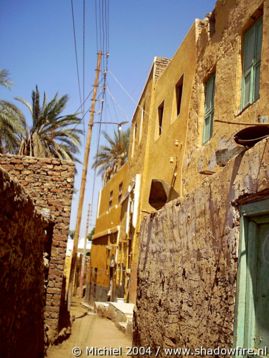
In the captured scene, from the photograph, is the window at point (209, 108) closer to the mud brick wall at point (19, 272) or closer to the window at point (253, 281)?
the mud brick wall at point (19, 272)

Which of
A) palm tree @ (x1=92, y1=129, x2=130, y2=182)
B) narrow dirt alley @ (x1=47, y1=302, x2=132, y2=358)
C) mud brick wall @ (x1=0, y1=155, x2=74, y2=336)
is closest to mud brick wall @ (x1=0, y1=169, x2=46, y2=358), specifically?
narrow dirt alley @ (x1=47, y1=302, x2=132, y2=358)

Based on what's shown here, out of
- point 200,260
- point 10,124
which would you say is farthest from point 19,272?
point 10,124

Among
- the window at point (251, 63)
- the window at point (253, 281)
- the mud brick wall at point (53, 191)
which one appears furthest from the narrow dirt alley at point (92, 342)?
the window at point (251, 63)

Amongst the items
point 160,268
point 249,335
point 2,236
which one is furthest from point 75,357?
point 249,335

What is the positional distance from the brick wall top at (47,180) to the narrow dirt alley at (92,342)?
2.86m

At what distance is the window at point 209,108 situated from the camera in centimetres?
877

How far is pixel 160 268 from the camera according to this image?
6.57 metres

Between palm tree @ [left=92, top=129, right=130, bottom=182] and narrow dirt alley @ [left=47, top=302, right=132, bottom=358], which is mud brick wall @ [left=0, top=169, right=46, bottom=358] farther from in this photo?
palm tree @ [left=92, top=129, right=130, bottom=182]

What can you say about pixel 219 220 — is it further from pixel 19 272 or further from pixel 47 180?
pixel 47 180

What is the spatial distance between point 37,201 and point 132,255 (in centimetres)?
632

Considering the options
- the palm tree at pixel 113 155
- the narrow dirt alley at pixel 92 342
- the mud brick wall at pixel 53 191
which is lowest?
the narrow dirt alley at pixel 92 342

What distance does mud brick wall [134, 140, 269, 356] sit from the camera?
13.1 feet

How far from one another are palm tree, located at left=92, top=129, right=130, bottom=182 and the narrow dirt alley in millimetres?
19135

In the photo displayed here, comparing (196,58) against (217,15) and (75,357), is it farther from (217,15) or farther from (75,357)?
(75,357)
